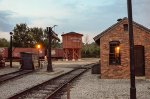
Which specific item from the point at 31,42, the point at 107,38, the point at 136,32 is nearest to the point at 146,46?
the point at 136,32

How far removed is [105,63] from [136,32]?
3.38m

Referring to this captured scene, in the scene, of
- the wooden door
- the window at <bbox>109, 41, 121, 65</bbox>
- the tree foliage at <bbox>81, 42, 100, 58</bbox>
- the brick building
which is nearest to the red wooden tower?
the tree foliage at <bbox>81, 42, 100, 58</bbox>

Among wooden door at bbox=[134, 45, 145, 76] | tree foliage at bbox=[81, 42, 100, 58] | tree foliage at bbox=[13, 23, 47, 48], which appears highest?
tree foliage at bbox=[13, 23, 47, 48]

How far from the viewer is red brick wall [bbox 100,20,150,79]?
79.5ft

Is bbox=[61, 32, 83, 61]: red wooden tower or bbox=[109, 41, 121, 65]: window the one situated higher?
bbox=[61, 32, 83, 61]: red wooden tower

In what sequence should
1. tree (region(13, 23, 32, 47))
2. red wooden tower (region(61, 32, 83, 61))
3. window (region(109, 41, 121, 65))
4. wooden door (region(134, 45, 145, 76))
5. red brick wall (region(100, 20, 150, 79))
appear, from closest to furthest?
1. red brick wall (region(100, 20, 150, 79))
2. wooden door (region(134, 45, 145, 76))
3. window (region(109, 41, 121, 65))
4. red wooden tower (region(61, 32, 83, 61))
5. tree (region(13, 23, 32, 47))

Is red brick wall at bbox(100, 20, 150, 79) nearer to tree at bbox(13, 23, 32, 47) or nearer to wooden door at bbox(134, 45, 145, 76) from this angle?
wooden door at bbox(134, 45, 145, 76)

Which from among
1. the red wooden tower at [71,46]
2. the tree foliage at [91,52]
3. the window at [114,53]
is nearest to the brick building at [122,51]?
the window at [114,53]

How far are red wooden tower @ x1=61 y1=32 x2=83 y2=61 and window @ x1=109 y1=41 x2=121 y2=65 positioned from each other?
42.1m

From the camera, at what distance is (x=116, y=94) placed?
16.2m

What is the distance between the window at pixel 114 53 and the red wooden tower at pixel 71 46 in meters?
42.1

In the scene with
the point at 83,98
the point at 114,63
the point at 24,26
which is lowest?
the point at 83,98

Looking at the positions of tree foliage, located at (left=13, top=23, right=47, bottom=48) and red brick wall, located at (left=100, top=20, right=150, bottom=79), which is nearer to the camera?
red brick wall, located at (left=100, top=20, right=150, bottom=79)

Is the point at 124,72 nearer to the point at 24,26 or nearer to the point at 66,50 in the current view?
the point at 66,50
